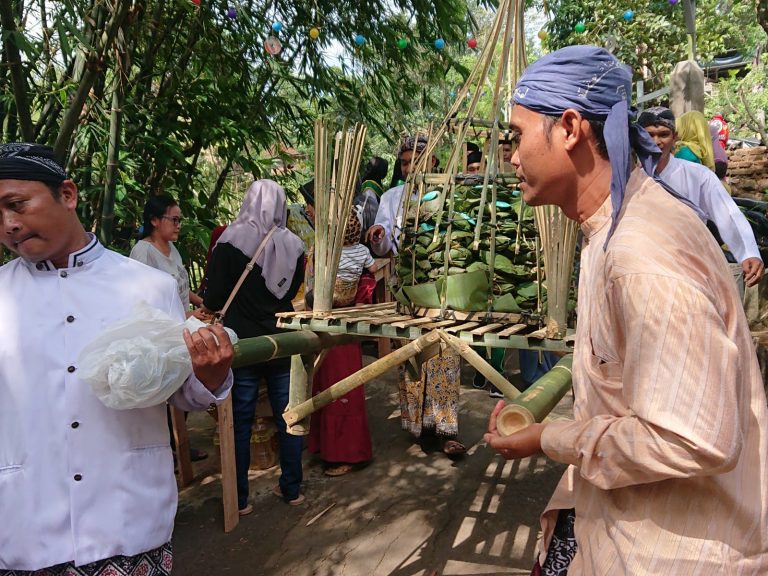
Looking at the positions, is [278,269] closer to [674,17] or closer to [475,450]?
[475,450]

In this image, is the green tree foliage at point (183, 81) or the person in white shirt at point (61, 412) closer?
the person in white shirt at point (61, 412)

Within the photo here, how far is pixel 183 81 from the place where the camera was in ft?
15.1

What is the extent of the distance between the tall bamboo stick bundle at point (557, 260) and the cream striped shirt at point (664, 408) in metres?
0.95

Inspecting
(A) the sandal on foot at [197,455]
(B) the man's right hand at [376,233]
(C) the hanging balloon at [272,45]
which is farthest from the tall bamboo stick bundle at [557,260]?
(C) the hanging balloon at [272,45]

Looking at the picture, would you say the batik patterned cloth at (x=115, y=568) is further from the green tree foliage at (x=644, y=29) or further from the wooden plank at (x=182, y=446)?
the green tree foliage at (x=644, y=29)

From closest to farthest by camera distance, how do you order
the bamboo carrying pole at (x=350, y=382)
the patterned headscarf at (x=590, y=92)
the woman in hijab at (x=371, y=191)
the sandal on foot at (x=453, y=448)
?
the patterned headscarf at (x=590, y=92)
the bamboo carrying pole at (x=350, y=382)
the sandal on foot at (x=453, y=448)
the woman in hijab at (x=371, y=191)

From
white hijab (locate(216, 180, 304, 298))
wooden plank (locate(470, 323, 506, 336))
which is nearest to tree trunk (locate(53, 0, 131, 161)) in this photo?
white hijab (locate(216, 180, 304, 298))

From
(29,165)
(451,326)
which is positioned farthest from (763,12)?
(29,165)

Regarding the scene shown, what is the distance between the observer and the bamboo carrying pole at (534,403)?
1.20 metres

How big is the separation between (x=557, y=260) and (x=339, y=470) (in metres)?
2.40

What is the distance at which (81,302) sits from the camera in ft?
4.67

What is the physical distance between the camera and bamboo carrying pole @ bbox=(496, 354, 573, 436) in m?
1.20

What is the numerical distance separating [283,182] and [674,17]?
804 cm

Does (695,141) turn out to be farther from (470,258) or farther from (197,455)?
(197,455)
